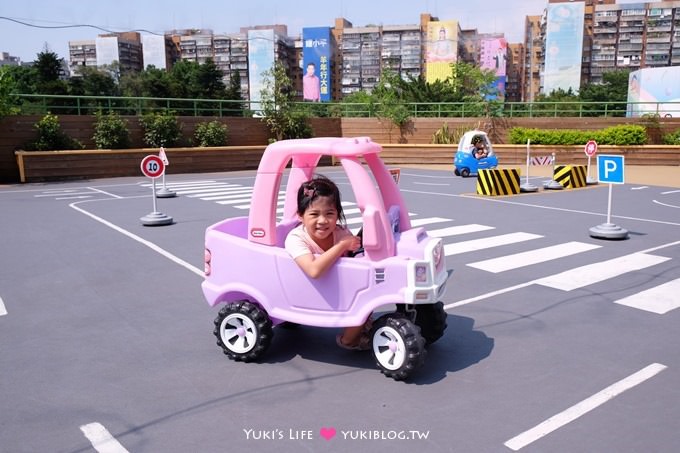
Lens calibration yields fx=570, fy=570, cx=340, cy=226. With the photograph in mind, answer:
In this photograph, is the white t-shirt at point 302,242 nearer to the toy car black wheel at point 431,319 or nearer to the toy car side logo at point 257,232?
the toy car side logo at point 257,232

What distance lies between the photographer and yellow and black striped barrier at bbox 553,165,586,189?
681 inches

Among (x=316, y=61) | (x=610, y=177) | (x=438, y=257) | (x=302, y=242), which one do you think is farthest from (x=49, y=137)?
(x=316, y=61)

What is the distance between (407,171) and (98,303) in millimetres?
19105

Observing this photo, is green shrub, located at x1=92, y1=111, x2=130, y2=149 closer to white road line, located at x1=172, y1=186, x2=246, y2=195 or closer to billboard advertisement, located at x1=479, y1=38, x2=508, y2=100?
white road line, located at x1=172, y1=186, x2=246, y2=195

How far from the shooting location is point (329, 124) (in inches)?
1179

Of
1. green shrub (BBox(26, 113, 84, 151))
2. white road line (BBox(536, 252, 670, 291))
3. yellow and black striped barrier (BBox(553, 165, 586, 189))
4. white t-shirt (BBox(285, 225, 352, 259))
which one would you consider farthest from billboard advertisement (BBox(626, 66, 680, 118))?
white t-shirt (BBox(285, 225, 352, 259))

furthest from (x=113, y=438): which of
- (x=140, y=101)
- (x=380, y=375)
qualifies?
(x=140, y=101)

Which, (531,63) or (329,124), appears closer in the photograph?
(329,124)

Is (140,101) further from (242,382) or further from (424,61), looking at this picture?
(424,61)

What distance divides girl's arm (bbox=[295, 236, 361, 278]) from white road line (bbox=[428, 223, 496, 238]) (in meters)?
6.03

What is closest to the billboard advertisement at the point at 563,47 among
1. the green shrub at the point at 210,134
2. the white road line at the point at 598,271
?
the green shrub at the point at 210,134

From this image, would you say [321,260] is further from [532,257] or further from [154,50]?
[154,50]

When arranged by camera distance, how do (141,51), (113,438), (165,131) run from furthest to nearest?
(141,51) → (165,131) → (113,438)

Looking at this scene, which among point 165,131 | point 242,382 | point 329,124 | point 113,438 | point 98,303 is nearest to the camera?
point 113,438
